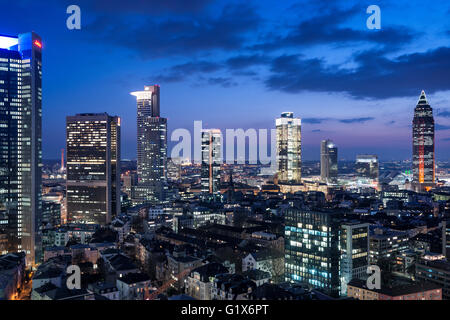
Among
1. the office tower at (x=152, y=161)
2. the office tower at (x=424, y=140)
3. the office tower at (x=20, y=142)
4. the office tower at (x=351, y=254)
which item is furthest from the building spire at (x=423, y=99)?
the office tower at (x=20, y=142)

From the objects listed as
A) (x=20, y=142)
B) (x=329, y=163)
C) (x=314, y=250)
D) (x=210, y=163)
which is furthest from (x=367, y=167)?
(x=20, y=142)

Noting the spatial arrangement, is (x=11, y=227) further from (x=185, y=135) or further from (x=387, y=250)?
(x=387, y=250)

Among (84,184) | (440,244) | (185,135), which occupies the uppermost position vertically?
(185,135)

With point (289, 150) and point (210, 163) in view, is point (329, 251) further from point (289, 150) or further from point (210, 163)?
point (289, 150)

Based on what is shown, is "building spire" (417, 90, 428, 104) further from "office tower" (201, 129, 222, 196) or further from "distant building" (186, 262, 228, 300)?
"distant building" (186, 262, 228, 300)

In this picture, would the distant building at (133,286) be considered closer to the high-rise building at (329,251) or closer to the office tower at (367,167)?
the high-rise building at (329,251)

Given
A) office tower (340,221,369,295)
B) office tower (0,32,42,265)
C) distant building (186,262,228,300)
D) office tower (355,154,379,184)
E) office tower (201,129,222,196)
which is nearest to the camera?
distant building (186,262,228,300)

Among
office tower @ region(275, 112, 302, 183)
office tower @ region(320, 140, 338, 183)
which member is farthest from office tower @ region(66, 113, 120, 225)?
office tower @ region(320, 140, 338, 183)

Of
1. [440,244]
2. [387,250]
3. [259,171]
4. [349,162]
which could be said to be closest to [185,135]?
[387,250]
